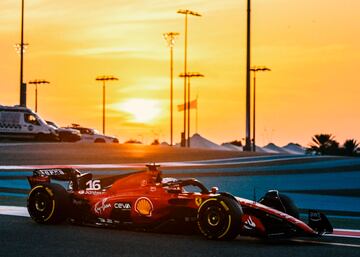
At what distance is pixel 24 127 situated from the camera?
52.0 metres

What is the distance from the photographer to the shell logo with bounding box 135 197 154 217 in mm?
11758

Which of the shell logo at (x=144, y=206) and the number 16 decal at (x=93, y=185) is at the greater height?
the number 16 decal at (x=93, y=185)

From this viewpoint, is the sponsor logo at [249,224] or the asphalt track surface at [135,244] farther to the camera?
the sponsor logo at [249,224]

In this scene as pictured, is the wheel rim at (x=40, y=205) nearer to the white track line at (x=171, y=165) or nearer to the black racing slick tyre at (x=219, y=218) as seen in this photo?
the black racing slick tyre at (x=219, y=218)

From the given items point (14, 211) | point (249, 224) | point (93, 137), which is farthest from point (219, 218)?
point (93, 137)

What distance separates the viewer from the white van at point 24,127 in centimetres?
5184

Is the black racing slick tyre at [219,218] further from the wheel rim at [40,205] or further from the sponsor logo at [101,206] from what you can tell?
the wheel rim at [40,205]

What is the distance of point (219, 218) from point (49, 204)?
9.30 ft

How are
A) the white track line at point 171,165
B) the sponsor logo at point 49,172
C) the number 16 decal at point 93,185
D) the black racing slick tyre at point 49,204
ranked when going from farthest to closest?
the white track line at point 171,165 < the sponsor logo at point 49,172 < the number 16 decal at point 93,185 < the black racing slick tyre at point 49,204

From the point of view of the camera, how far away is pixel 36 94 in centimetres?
11556

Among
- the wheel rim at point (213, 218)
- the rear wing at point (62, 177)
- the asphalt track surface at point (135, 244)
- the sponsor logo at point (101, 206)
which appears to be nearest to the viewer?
the asphalt track surface at point (135, 244)

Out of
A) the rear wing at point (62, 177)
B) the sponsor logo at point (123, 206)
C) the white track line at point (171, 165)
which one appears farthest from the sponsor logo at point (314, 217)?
the white track line at point (171, 165)

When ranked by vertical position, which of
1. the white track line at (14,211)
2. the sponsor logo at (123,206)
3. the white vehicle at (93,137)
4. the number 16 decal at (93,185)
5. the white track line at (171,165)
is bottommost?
the white track line at (14,211)

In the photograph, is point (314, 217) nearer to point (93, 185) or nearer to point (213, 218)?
point (213, 218)
